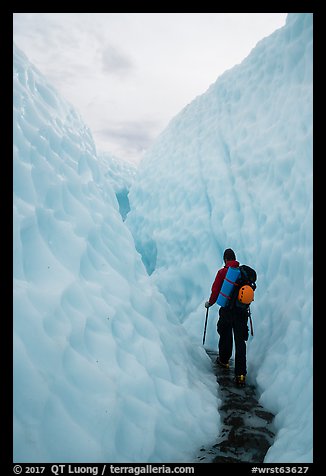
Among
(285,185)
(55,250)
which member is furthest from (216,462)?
(285,185)

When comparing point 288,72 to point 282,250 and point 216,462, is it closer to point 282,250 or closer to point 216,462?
point 282,250

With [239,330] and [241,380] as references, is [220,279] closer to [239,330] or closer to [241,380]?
[239,330]

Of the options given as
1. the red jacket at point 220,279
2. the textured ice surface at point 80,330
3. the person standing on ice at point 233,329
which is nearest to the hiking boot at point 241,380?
the person standing on ice at point 233,329

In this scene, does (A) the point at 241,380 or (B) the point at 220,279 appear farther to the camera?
(B) the point at 220,279

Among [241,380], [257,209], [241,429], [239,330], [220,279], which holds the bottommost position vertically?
[241,429]

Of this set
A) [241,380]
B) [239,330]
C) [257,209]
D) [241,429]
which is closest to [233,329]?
[239,330]

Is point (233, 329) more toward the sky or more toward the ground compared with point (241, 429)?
more toward the sky

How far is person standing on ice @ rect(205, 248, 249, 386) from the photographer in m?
4.72

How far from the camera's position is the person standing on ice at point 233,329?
15.5 ft

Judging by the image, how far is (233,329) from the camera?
5.03 m

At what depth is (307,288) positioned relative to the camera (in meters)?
4.17

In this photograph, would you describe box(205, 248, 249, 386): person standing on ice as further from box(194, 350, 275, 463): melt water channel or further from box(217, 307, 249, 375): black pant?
box(194, 350, 275, 463): melt water channel
